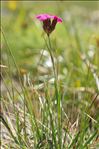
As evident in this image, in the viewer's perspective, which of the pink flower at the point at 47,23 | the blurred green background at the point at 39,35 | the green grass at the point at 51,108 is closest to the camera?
the pink flower at the point at 47,23

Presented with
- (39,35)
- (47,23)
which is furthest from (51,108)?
(39,35)

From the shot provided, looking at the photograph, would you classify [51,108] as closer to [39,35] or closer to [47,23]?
[47,23]

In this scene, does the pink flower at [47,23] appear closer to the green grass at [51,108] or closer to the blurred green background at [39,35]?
the green grass at [51,108]

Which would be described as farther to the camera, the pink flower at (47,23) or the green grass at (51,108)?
the green grass at (51,108)

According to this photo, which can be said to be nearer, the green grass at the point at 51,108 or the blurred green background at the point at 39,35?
the green grass at the point at 51,108

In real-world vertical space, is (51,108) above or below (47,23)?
below

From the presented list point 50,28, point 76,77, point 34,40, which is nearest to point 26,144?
point 50,28

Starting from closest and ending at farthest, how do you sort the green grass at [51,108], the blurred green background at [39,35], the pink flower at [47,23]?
the pink flower at [47,23], the green grass at [51,108], the blurred green background at [39,35]

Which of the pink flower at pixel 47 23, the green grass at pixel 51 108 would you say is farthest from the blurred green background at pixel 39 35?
the pink flower at pixel 47 23

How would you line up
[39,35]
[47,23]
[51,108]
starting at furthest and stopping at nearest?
[39,35]
[51,108]
[47,23]

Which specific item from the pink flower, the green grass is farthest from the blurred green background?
the pink flower

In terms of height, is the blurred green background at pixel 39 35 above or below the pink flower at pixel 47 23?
below

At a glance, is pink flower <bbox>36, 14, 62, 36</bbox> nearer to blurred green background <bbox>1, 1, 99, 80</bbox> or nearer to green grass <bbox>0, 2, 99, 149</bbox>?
green grass <bbox>0, 2, 99, 149</bbox>
